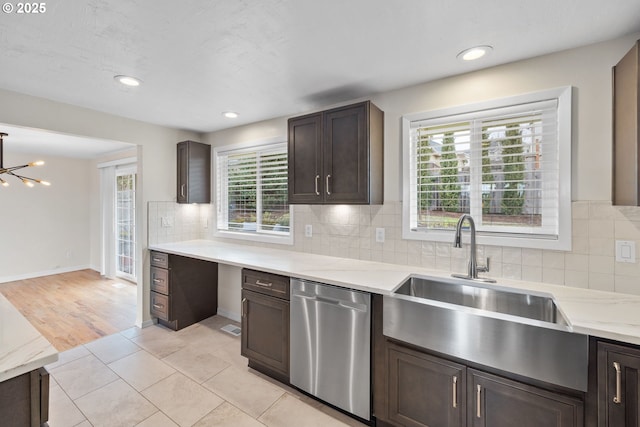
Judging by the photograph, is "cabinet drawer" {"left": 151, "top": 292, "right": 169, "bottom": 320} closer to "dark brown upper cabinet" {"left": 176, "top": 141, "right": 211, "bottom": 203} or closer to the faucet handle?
"dark brown upper cabinet" {"left": 176, "top": 141, "right": 211, "bottom": 203}

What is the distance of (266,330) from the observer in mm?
2338

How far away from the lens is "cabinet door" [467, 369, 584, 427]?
4.17ft

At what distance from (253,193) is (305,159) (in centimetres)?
118

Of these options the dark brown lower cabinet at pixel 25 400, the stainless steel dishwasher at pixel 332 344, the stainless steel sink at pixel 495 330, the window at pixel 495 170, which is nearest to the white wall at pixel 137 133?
the stainless steel dishwasher at pixel 332 344

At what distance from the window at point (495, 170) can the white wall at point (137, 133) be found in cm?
281

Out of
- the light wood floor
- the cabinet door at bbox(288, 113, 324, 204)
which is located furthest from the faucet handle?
the light wood floor

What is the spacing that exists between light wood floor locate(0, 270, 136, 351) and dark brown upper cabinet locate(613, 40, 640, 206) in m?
4.50

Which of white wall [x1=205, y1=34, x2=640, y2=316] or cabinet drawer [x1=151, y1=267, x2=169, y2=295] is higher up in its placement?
white wall [x1=205, y1=34, x2=640, y2=316]

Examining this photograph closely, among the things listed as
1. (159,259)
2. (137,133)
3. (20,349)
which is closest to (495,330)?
(20,349)

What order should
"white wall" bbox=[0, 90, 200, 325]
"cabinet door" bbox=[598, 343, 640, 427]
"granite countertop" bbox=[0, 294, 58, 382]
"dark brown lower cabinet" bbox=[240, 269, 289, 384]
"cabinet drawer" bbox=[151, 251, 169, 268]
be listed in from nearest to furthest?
"granite countertop" bbox=[0, 294, 58, 382], "cabinet door" bbox=[598, 343, 640, 427], "dark brown lower cabinet" bbox=[240, 269, 289, 384], "white wall" bbox=[0, 90, 200, 325], "cabinet drawer" bbox=[151, 251, 169, 268]

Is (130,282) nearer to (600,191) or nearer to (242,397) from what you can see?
(242,397)

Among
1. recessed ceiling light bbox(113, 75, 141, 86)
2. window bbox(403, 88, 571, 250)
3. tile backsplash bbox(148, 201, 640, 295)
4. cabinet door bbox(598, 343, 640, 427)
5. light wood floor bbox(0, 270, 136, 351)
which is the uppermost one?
recessed ceiling light bbox(113, 75, 141, 86)

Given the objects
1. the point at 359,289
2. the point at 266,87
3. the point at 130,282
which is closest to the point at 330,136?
the point at 266,87

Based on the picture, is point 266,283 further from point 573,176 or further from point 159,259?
point 573,176
